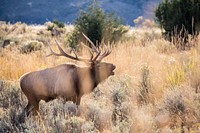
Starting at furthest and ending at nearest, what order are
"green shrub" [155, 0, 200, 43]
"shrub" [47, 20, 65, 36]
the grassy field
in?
"shrub" [47, 20, 65, 36] < "green shrub" [155, 0, 200, 43] < the grassy field

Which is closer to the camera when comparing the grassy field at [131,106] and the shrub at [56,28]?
the grassy field at [131,106]

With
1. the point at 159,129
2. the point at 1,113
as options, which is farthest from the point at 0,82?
the point at 159,129

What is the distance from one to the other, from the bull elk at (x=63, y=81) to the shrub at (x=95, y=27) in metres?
7.24

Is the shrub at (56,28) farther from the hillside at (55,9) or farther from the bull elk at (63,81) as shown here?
the hillside at (55,9)

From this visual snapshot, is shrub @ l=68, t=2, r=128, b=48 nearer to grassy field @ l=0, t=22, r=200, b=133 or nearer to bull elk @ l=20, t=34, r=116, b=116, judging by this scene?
grassy field @ l=0, t=22, r=200, b=133

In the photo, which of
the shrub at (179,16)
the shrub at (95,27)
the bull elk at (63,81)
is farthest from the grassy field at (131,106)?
the shrub at (95,27)

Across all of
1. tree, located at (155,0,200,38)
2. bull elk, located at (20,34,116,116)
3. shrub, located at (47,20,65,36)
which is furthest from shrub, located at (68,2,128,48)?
shrub, located at (47,20,65,36)

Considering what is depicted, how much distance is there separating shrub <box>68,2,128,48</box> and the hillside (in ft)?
175

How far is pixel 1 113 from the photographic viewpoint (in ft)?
18.3

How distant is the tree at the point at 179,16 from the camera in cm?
1215

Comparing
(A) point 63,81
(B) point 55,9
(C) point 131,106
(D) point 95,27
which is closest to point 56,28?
(D) point 95,27

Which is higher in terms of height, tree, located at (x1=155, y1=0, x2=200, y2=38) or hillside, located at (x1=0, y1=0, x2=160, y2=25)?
hillside, located at (x1=0, y1=0, x2=160, y2=25)

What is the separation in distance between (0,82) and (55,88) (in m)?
1.51

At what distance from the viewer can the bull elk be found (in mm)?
5883
